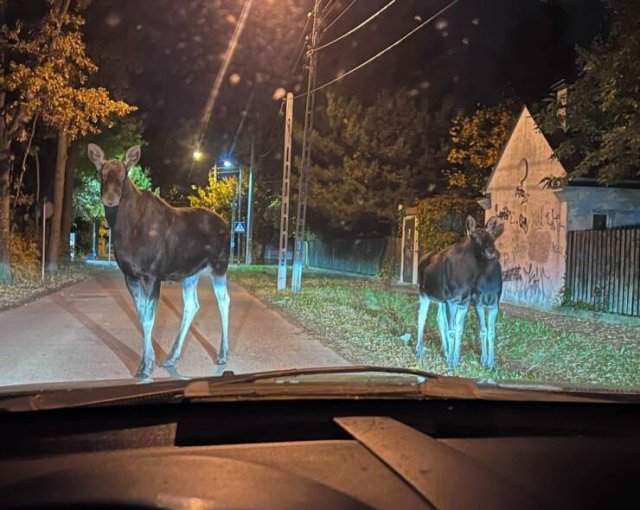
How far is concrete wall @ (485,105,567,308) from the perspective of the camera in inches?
846

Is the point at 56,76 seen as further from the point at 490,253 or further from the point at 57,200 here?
the point at 490,253

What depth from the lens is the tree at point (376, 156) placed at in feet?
129

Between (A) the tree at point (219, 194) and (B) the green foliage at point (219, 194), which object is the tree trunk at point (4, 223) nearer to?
(B) the green foliage at point (219, 194)

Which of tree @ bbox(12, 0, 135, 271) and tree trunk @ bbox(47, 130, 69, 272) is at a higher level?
tree @ bbox(12, 0, 135, 271)

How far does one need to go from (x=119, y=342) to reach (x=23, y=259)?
61.9ft

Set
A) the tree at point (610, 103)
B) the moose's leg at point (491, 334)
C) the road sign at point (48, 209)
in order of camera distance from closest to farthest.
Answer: the moose's leg at point (491, 334) → the tree at point (610, 103) → the road sign at point (48, 209)

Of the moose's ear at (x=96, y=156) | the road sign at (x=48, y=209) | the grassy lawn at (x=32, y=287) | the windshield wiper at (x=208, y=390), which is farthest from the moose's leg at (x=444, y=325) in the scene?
the road sign at (x=48, y=209)

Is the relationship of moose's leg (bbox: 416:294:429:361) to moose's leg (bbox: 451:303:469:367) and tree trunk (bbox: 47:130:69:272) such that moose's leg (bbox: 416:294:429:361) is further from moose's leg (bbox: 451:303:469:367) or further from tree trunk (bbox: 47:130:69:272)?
tree trunk (bbox: 47:130:69:272)

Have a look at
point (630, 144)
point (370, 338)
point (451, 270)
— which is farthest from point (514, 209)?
point (451, 270)

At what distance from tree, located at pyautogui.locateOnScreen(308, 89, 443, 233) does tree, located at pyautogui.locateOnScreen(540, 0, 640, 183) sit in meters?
20.5

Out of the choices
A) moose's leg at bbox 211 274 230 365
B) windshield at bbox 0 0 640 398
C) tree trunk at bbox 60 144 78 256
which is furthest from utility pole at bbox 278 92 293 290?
moose's leg at bbox 211 274 230 365

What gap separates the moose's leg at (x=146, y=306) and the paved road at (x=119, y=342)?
274 millimetres

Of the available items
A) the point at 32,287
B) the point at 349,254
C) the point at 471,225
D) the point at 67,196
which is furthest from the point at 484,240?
the point at 349,254

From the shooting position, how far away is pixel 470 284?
33.7 feet
